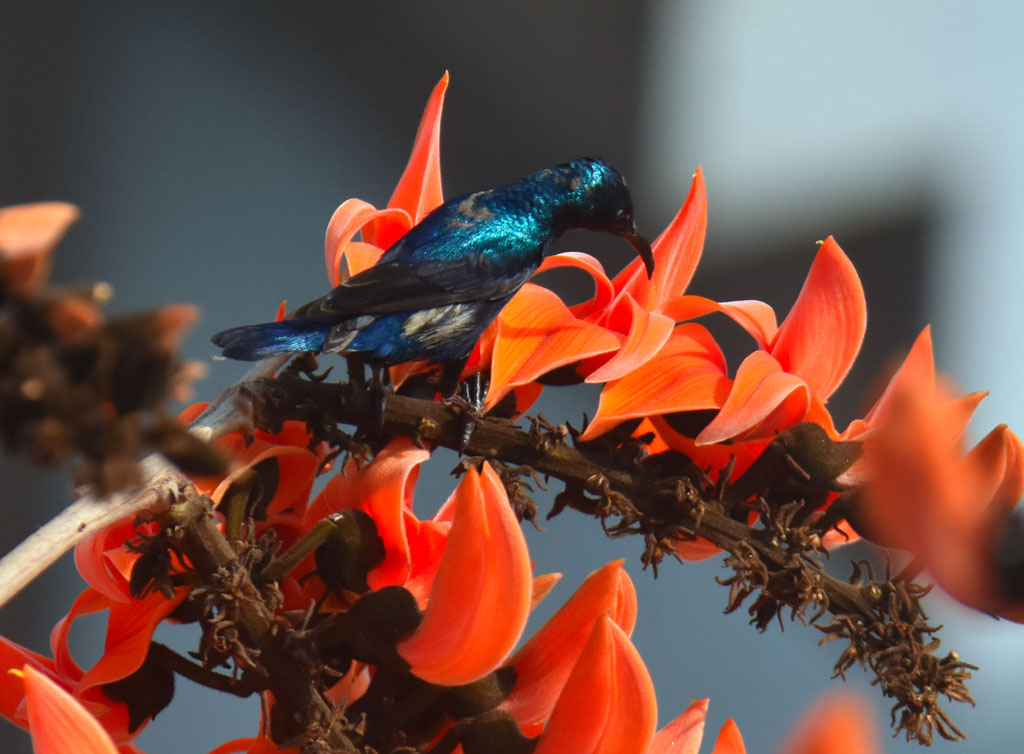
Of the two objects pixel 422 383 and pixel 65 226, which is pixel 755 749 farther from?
pixel 65 226

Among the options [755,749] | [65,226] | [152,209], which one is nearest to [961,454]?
[65,226]

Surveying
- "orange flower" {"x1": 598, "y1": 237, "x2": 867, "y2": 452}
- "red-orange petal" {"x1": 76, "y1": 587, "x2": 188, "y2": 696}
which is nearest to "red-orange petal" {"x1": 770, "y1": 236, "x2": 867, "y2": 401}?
"orange flower" {"x1": 598, "y1": 237, "x2": 867, "y2": 452}

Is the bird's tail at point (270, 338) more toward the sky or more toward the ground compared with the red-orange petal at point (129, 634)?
more toward the sky

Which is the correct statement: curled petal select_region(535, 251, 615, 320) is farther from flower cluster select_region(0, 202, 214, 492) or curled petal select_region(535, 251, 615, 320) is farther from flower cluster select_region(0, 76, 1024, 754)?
flower cluster select_region(0, 202, 214, 492)

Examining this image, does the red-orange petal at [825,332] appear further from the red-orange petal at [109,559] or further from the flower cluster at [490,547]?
the red-orange petal at [109,559]

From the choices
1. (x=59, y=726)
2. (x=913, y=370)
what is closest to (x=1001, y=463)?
(x=913, y=370)

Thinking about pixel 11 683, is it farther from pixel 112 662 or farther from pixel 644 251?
pixel 644 251

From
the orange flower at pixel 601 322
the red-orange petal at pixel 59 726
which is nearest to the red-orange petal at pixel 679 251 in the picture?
the orange flower at pixel 601 322
